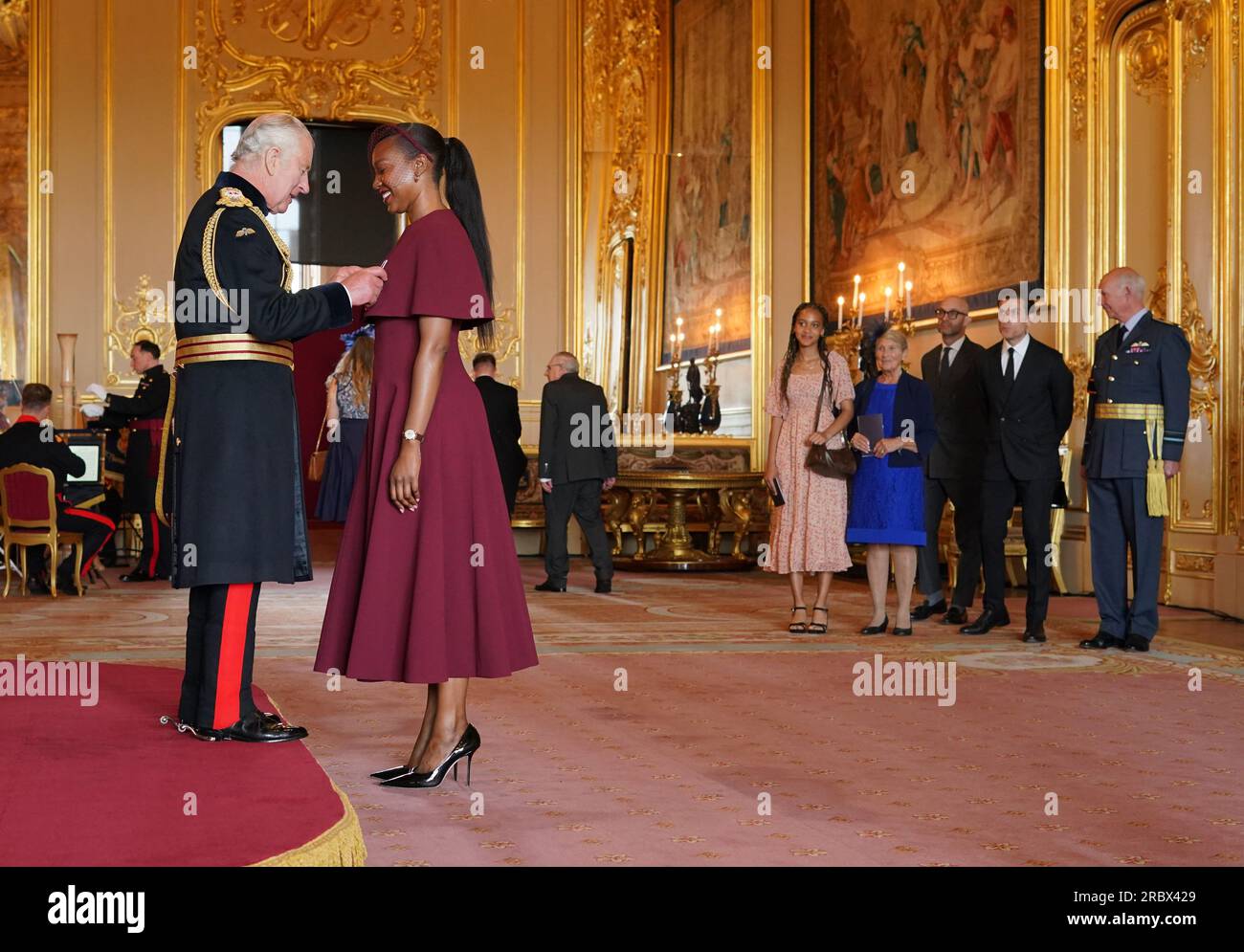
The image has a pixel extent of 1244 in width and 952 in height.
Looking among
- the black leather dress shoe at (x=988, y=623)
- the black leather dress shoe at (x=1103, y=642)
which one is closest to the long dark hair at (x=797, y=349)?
the black leather dress shoe at (x=988, y=623)

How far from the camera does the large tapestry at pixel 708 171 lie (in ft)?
43.4

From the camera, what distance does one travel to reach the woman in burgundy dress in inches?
135

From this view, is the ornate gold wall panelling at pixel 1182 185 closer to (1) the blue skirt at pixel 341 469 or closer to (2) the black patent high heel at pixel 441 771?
(1) the blue skirt at pixel 341 469

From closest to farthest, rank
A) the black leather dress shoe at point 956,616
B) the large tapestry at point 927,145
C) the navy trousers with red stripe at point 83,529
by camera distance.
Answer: the black leather dress shoe at point 956,616
the navy trousers with red stripe at point 83,529
the large tapestry at point 927,145

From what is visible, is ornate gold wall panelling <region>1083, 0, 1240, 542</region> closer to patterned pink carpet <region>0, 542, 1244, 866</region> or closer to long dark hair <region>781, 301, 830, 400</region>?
patterned pink carpet <region>0, 542, 1244, 866</region>

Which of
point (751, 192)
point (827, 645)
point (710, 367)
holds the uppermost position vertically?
point (751, 192)

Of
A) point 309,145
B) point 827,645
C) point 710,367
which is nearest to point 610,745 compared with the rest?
point 309,145

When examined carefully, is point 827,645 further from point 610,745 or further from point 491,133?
point 491,133

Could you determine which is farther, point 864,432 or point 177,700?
point 864,432

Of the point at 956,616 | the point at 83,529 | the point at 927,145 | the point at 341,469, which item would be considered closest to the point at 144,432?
the point at 83,529

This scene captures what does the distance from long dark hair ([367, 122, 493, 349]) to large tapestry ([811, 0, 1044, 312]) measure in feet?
21.9

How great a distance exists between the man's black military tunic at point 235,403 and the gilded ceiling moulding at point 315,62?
9.47 m

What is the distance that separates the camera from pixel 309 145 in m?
3.78

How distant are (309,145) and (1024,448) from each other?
4.37 m
